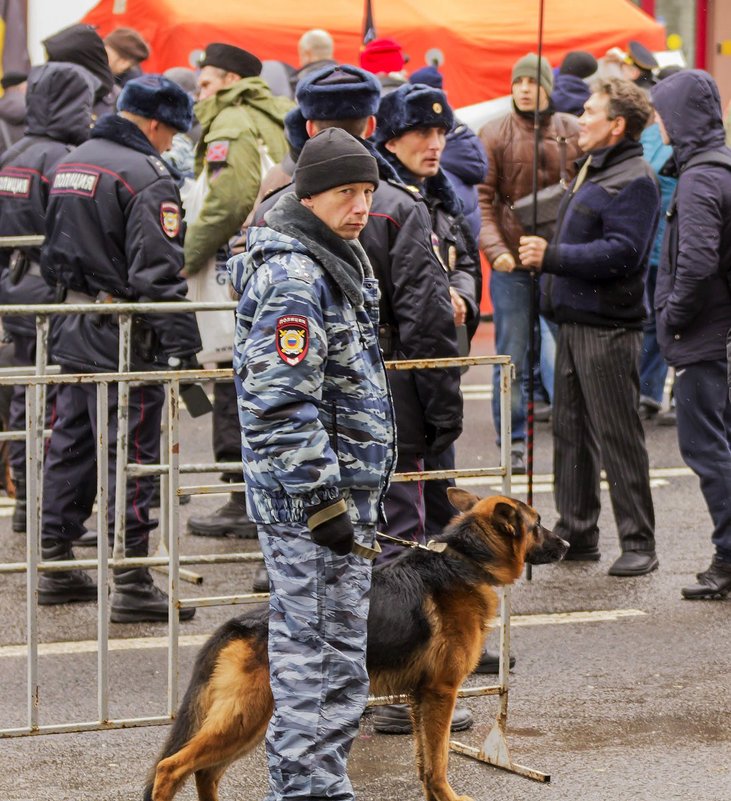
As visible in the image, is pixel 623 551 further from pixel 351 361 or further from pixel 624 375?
pixel 351 361

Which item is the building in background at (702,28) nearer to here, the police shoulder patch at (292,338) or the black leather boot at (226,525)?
the black leather boot at (226,525)

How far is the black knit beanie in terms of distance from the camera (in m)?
4.04

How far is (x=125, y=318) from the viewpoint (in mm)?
6348

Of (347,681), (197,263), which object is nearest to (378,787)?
(347,681)

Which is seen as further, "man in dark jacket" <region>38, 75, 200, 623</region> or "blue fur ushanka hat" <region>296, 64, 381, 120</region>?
"man in dark jacket" <region>38, 75, 200, 623</region>

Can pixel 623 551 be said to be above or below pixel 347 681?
below

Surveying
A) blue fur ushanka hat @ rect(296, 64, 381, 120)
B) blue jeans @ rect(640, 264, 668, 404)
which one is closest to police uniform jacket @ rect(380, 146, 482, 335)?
blue fur ushanka hat @ rect(296, 64, 381, 120)

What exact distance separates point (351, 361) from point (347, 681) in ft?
2.76

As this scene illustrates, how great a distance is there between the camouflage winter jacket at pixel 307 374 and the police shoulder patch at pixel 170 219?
258cm

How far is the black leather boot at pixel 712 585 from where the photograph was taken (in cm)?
693

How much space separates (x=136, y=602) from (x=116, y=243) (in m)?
1.56

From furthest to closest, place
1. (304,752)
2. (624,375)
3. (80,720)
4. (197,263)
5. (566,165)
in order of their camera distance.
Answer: (566,165) < (197,263) < (624,375) < (80,720) < (304,752)

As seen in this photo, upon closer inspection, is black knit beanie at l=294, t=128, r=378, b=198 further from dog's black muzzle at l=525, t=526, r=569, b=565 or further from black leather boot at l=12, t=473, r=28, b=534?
black leather boot at l=12, t=473, r=28, b=534

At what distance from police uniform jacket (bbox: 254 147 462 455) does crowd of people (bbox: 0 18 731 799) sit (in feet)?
0.03
